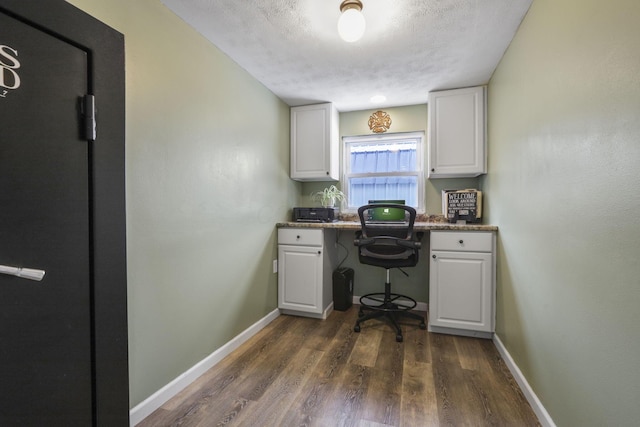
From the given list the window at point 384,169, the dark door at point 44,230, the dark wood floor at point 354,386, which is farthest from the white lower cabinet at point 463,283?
the dark door at point 44,230

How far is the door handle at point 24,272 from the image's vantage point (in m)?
0.86

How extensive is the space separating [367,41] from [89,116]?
162 cm

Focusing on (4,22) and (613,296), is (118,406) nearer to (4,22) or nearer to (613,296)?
(4,22)

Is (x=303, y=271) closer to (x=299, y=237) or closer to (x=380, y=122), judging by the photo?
(x=299, y=237)

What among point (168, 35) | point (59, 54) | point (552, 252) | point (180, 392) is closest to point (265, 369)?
point (180, 392)

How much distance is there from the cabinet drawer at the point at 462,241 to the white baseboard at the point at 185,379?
166 cm

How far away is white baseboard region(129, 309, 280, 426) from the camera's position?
1.33m

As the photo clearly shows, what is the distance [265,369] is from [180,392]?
1.62ft

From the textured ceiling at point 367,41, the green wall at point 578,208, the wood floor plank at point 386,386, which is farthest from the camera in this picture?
the textured ceiling at point 367,41

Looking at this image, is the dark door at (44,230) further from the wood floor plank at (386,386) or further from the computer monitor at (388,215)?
the computer monitor at (388,215)

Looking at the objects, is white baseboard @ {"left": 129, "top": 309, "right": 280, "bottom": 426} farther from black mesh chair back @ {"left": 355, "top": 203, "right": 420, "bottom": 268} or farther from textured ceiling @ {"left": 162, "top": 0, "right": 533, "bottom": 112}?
textured ceiling @ {"left": 162, "top": 0, "right": 533, "bottom": 112}

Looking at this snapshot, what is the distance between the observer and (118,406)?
116 centimetres

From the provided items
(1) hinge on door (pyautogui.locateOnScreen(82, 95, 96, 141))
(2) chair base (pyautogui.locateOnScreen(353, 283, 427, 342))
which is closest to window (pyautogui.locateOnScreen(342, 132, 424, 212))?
(2) chair base (pyautogui.locateOnScreen(353, 283, 427, 342))

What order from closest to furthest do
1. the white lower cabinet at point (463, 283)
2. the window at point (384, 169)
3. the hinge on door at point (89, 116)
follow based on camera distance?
the hinge on door at point (89, 116) < the white lower cabinet at point (463, 283) < the window at point (384, 169)
